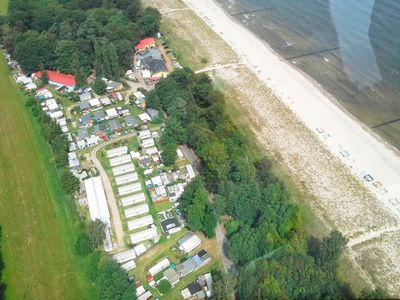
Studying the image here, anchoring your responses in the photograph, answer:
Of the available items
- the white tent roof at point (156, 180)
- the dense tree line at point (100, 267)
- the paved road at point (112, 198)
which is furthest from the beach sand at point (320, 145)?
the dense tree line at point (100, 267)

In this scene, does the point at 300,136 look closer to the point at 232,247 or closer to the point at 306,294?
the point at 232,247

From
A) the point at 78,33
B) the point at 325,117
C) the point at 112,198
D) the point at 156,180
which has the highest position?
the point at 78,33

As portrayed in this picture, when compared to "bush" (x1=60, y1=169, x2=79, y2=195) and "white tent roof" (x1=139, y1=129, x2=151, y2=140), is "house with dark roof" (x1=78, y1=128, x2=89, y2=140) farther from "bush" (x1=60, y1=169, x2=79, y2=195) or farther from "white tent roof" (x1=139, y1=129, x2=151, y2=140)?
"bush" (x1=60, y1=169, x2=79, y2=195)

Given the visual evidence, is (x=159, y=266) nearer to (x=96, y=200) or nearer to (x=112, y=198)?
(x=112, y=198)

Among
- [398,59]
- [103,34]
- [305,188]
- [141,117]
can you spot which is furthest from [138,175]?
[398,59]

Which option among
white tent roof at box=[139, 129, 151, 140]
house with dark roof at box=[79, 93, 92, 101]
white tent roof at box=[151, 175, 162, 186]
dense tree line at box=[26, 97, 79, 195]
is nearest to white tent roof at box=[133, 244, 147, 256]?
white tent roof at box=[151, 175, 162, 186]

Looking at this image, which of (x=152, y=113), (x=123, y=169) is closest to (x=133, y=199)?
(x=123, y=169)
